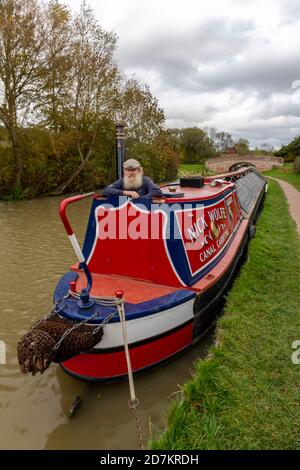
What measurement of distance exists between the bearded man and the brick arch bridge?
147 ft

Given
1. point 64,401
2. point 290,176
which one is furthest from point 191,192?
point 290,176

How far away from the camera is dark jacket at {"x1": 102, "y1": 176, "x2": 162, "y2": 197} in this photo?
384cm

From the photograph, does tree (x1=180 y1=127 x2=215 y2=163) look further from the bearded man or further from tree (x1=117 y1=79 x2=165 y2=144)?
the bearded man

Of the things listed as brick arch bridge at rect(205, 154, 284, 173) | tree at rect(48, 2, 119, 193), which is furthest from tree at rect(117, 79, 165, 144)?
brick arch bridge at rect(205, 154, 284, 173)

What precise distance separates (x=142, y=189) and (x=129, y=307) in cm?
166

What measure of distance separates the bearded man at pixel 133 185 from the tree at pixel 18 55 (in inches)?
489

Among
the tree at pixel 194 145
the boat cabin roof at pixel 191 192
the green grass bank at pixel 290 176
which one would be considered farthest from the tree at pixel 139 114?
the tree at pixel 194 145

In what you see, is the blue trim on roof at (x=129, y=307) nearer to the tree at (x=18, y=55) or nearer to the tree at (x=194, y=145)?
the tree at (x=18, y=55)

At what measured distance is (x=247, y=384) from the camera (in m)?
2.73

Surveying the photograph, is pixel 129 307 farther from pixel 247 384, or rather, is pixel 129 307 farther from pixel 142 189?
pixel 142 189

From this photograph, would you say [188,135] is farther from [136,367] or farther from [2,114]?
[136,367]

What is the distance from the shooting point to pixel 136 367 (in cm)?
314

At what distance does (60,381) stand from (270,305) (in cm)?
266

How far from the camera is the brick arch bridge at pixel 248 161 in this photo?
45094 mm
